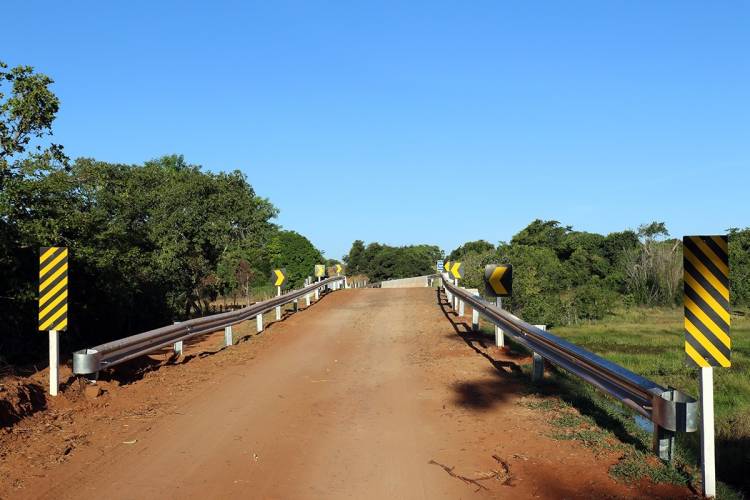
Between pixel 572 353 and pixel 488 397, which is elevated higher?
pixel 572 353

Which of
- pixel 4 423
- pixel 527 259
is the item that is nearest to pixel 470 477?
pixel 4 423

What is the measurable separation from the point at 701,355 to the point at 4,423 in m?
7.30

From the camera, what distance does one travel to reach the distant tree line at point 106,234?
463 inches

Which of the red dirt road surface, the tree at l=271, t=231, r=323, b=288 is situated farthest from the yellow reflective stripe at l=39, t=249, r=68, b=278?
the tree at l=271, t=231, r=323, b=288

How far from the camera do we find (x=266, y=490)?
532 centimetres

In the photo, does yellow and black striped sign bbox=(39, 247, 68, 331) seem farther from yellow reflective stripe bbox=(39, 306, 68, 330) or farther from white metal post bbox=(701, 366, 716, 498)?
white metal post bbox=(701, 366, 716, 498)

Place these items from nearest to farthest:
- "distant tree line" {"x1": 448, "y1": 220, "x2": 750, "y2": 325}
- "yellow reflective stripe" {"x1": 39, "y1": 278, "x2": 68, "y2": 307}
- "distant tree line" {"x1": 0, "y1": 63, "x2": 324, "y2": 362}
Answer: "yellow reflective stripe" {"x1": 39, "y1": 278, "x2": 68, "y2": 307}
"distant tree line" {"x1": 0, "y1": 63, "x2": 324, "y2": 362}
"distant tree line" {"x1": 448, "y1": 220, "x2": 750, "y2": 325}

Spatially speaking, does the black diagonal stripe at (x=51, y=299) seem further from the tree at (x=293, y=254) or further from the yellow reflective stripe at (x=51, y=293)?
the tree at (x=293, y=254)

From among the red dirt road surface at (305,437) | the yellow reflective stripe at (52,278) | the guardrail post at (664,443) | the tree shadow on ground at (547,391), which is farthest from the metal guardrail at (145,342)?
the guardrail post at (664,443)

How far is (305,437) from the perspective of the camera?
6.89m

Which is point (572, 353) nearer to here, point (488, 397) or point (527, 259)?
point (488, 397)

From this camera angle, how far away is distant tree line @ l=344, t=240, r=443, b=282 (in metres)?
104

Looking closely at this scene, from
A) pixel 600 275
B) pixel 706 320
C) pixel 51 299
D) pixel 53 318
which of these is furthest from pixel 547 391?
pixel 600 275

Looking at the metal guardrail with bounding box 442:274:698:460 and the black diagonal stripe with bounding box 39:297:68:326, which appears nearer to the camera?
the metal guardrail with bounding box 442:274:698:460
